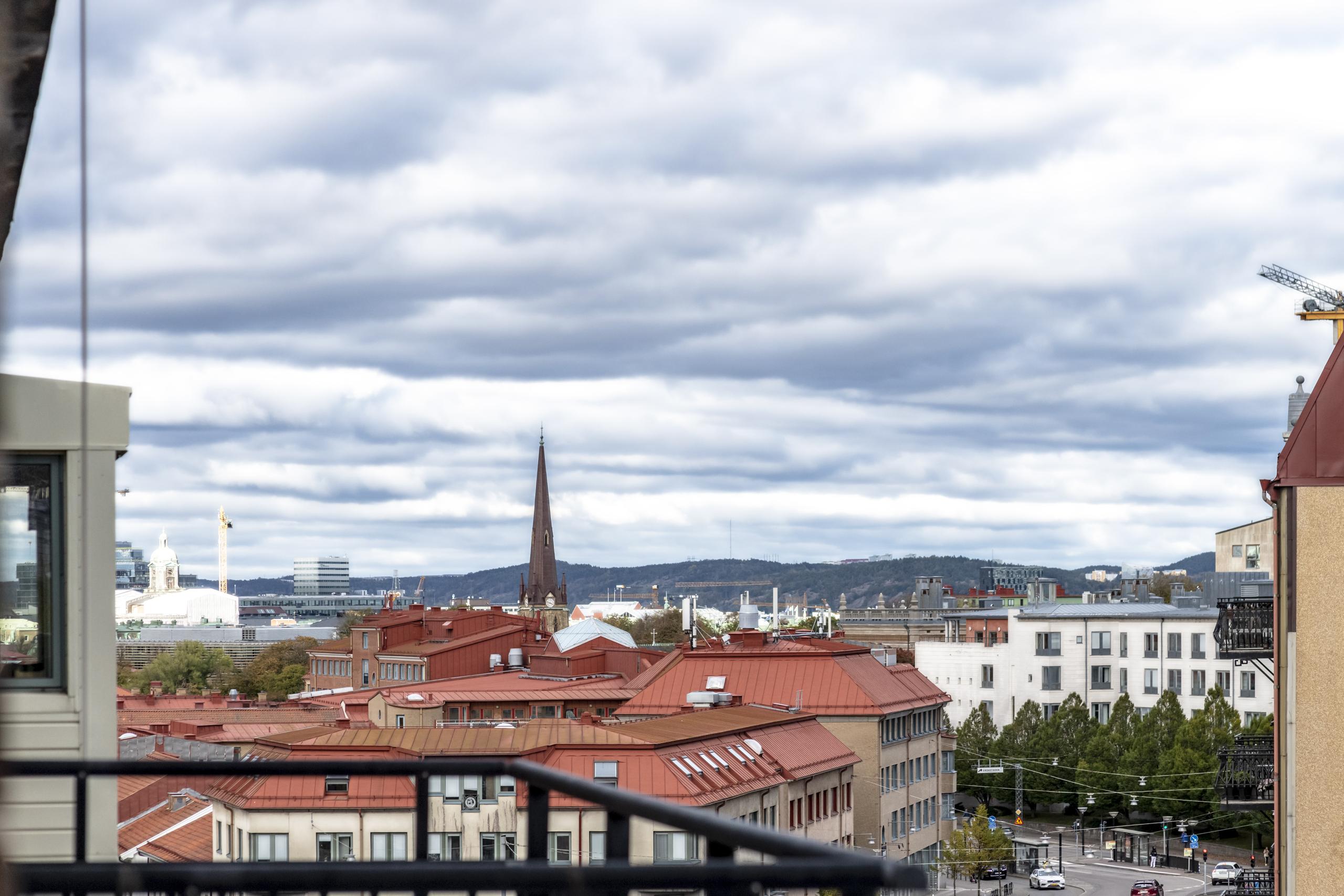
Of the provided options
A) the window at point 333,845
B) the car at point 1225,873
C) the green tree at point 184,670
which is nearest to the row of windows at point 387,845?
the window at point 333,845

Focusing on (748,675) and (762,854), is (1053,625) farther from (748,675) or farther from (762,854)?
(762,854)

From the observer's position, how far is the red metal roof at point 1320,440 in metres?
18.0

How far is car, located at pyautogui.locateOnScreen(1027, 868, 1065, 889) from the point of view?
217ft

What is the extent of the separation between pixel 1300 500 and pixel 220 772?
54.0ft

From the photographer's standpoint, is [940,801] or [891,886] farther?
[940,801]

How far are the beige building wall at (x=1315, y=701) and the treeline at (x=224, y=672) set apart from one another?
115 m

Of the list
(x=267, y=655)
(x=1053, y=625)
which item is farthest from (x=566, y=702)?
(x=267, y=655)

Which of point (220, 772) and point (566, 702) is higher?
point (220, 772)

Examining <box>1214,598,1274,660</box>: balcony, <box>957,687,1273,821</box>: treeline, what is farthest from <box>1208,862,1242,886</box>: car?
<box>1214,598,1274,660</box>: balcony

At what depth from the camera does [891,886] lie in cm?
206

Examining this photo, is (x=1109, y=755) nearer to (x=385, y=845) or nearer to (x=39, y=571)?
(x=385, y=845)

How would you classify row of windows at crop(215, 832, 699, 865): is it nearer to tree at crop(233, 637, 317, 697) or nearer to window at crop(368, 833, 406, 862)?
window at crop(368, 833, 406, 862)

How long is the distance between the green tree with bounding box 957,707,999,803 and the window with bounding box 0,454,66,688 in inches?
3219

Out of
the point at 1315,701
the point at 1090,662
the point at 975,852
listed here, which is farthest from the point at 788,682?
the point at 1315,701
